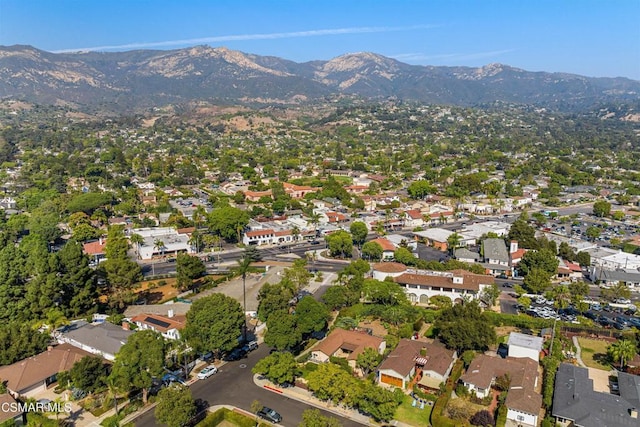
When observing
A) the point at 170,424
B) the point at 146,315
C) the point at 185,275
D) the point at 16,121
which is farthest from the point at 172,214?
the point at 16,121

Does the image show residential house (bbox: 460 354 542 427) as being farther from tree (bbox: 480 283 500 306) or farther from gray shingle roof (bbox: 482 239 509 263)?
gray shingle roof (bbox: 482 239 509 263)

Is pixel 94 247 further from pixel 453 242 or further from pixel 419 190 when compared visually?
pixel 419 190

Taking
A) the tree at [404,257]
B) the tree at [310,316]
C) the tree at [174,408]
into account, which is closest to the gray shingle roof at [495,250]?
the tree at [404,257]

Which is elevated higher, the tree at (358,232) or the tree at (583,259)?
the tree at (358,232)

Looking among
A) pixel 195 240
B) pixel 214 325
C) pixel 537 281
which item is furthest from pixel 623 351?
pixel 195 240

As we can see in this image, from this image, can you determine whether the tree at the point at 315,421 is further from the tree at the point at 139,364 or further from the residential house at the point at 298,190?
the residential house at the point at 298,190

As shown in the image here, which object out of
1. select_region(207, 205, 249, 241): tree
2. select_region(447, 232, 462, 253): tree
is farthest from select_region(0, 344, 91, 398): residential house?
select_region(447, 232, 462, 253): tree

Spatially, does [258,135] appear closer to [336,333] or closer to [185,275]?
[185,275]
